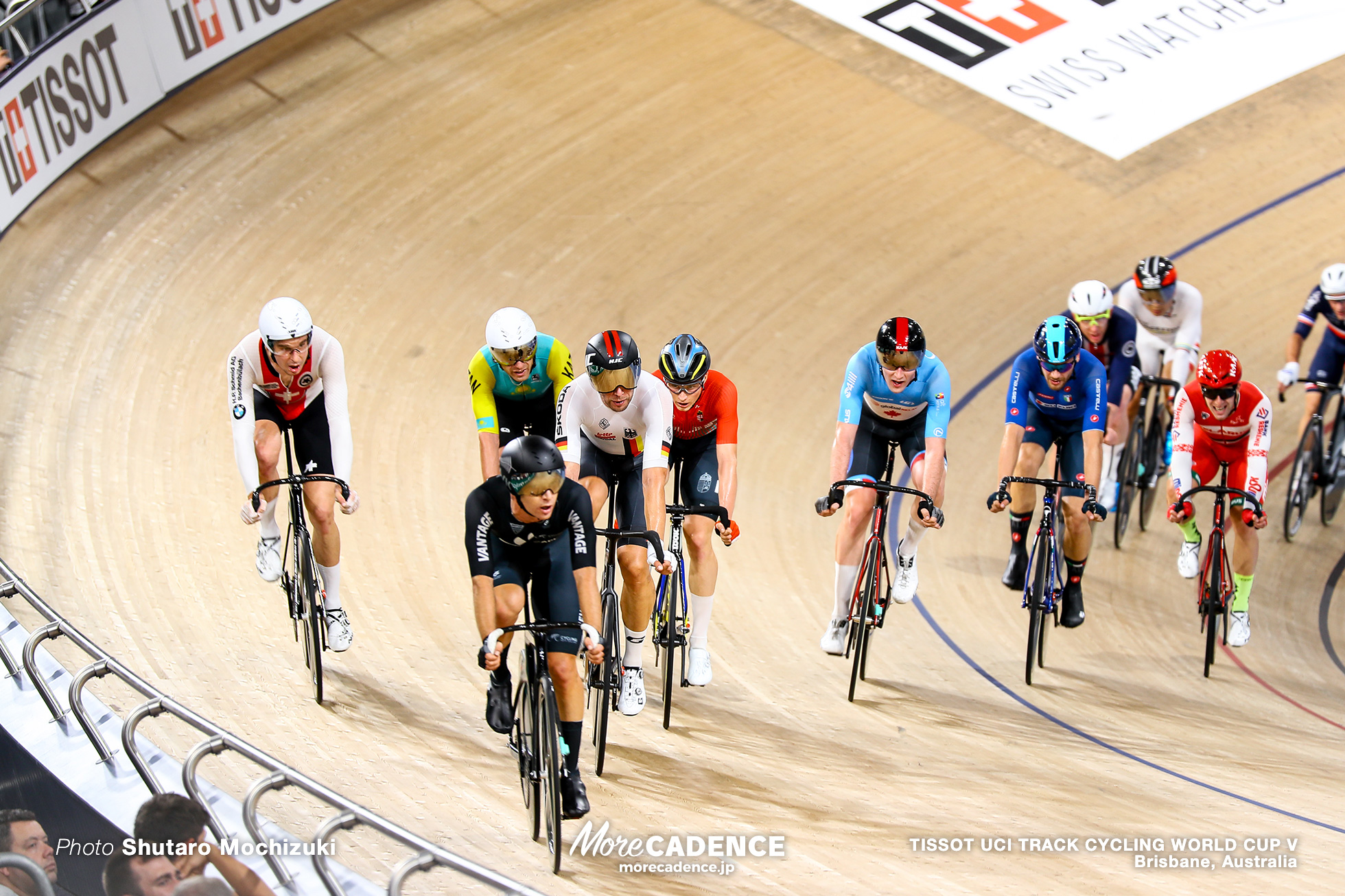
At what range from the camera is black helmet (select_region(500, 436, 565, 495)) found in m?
3.68

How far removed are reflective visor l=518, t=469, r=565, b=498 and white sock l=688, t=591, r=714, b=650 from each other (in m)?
1.43

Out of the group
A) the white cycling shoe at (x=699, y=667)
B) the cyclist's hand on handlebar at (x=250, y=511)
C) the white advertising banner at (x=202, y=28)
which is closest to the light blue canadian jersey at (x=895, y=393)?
the white cycling shoe at (x=699, y=667)

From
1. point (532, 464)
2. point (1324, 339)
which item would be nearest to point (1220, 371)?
point (1324, 339)

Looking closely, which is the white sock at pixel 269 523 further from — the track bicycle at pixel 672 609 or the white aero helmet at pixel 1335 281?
the white aero helmet at pixel 1335 281

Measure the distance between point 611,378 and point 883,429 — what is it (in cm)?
141

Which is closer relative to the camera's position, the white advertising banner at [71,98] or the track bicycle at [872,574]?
the track bicycle at [872,574]

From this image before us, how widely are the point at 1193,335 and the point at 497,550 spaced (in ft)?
14.2

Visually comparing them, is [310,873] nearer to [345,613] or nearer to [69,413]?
[345,613]

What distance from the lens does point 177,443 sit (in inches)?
264

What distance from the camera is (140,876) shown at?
129 inches

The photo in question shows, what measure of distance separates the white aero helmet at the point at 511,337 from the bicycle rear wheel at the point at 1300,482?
449cm

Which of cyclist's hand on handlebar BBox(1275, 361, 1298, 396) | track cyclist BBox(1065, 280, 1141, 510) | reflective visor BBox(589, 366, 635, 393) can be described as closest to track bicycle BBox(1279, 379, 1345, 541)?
cyclist's hand on handlebar BBox(1275, 361, 1298, 396)

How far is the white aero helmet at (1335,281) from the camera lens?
6934mm

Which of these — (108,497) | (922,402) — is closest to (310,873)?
(922,402)
